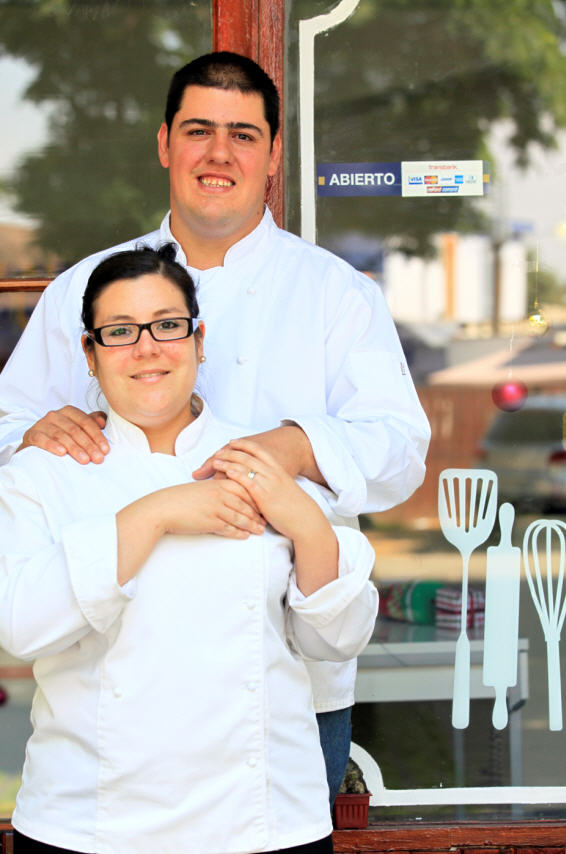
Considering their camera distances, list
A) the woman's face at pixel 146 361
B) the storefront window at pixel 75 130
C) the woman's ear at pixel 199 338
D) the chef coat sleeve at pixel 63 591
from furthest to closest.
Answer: the storefront window at pixel 75 130, the woman's ear at pixel 199 338, the woman's face at pixel 146 361, the chef coat sleeve at pixel 63 591

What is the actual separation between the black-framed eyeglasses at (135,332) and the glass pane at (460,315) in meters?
1.13

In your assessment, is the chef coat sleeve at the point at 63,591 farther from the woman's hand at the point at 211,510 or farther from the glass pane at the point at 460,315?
the glass pane at the point at 460,315

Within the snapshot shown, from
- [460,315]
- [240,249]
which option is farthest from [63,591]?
[460,315]

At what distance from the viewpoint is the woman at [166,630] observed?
1.61 m

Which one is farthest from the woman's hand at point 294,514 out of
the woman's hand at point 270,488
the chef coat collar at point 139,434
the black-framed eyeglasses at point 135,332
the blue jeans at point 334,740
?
the blue jeans at point 334,740

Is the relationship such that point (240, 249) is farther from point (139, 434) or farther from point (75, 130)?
point (75, 130)

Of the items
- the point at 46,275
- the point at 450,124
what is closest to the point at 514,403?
the point at 450,124

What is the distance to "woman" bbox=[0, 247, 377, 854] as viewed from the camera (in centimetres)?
161

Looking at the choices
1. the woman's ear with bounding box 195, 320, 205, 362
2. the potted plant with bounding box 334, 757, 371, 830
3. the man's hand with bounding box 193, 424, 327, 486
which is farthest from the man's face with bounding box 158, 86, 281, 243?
the potted plant with bounding box 334, 757, 371, 830

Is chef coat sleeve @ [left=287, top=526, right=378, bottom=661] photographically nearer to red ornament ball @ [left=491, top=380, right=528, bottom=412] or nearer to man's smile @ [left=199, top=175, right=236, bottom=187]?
man's smile @ [left=199, top=175, right=236, bottom=187]

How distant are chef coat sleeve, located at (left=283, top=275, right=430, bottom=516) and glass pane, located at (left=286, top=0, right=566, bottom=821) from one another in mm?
631

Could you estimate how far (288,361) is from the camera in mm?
2141

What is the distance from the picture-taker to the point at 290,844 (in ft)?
5.47

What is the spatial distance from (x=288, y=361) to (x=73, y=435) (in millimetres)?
521
